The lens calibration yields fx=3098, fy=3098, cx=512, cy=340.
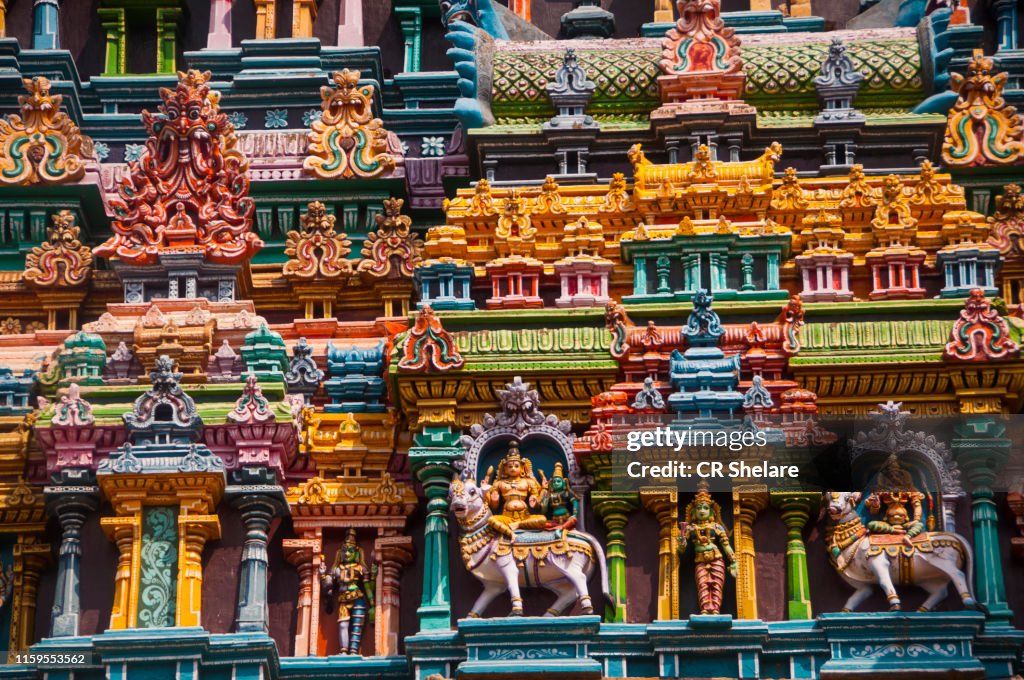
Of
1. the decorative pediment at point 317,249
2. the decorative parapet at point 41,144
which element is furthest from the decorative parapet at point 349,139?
the decorative parapet at point 41,144

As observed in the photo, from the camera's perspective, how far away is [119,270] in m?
33.3

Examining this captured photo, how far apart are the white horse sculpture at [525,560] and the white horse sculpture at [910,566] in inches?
95.3

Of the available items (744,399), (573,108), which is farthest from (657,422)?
(573,108)

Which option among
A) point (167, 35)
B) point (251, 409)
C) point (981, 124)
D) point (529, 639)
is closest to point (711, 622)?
point (529, 639)

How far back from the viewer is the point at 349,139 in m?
35.4

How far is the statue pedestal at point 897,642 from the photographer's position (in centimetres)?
2923

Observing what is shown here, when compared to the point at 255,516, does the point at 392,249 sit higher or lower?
higher

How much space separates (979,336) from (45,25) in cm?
1352

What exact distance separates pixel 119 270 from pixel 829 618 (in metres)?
8.87

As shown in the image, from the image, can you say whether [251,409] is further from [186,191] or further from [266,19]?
[266,19]

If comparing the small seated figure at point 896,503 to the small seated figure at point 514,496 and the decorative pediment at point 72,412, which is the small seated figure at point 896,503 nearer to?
the small seated figure at point 514,496

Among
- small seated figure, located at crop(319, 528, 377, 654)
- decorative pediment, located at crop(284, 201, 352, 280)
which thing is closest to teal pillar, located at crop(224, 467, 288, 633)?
small seated figure, located at crop(319, 528, 377, 654)

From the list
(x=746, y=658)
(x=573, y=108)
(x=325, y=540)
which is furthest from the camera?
(x=573, y=108)

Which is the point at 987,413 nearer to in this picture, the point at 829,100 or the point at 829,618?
the point at 829,618
